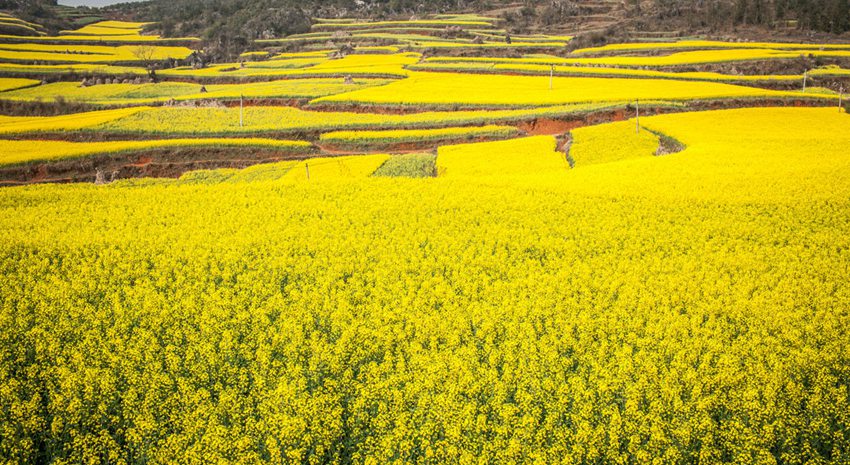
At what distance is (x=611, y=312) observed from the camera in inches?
540

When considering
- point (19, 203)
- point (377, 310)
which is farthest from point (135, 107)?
point (377, 310)

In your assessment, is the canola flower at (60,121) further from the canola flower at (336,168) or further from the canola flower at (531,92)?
the canola flower at (336,168)

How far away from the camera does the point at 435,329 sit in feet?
Result: 42.9

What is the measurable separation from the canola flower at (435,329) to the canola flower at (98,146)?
58.1 ft

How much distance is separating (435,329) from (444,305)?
1320 millimetres

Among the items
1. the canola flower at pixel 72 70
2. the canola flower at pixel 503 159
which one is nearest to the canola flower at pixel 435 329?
the canola flower at pixel 503 159

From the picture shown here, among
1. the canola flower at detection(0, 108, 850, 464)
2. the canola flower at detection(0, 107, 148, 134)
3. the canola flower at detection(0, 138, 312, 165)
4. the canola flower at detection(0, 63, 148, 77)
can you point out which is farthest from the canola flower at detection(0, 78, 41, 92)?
the canola flower at detection(0, 108, 850, 464)

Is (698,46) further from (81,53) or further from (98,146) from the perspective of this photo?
(81,53)

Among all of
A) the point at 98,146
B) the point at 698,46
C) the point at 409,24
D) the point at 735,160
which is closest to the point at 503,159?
the point at 735,160

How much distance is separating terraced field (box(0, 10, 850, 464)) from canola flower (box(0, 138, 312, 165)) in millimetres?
440

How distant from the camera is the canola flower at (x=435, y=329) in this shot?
31.1 ft

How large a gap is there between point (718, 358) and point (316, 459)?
8.11 m

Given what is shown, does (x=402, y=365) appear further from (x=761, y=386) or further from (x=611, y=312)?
(x=761, y=386)

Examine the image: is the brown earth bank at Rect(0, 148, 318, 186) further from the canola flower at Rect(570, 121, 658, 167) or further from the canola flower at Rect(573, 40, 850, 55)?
the canola flower at Rect(573, 40, 850, 55)
